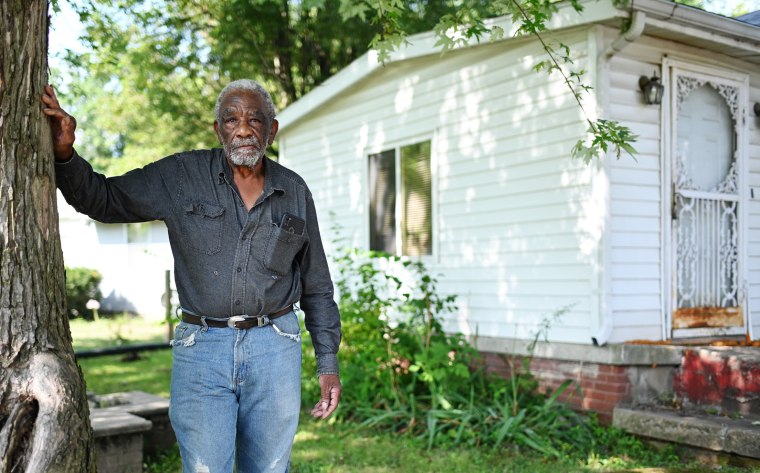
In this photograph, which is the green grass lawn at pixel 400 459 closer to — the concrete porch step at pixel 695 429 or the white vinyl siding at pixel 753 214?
the concrete porch step at pixel 695 429

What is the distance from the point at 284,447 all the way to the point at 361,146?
655 centimetres

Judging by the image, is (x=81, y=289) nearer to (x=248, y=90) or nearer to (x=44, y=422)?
(x=248, y=90)

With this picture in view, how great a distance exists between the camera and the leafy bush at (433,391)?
6.15 meters

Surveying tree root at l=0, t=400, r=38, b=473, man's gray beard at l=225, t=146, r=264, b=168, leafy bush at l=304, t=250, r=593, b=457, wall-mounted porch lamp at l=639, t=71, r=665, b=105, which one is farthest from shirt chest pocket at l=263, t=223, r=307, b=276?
wall-mounted porch lamp at l=639, t=71, r=665, b=105

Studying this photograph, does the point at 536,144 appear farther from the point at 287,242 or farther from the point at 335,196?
the point at 287,242

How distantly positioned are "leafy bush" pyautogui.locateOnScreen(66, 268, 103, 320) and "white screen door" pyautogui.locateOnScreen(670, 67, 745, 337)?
16.2 meters

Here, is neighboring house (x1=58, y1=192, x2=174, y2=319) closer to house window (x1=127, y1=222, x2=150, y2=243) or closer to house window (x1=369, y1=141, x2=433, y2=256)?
house window (x1=127, y1=222, x2=150, y2=243)

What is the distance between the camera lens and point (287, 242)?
302cm

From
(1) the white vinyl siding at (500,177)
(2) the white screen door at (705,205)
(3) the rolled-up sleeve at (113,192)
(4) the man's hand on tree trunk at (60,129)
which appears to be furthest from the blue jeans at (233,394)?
(2) the white screen door at (705,205)

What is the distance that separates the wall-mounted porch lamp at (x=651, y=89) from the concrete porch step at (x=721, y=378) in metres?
2.09

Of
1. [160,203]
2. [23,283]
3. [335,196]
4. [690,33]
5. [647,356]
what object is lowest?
[647,356]

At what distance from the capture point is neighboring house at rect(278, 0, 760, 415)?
21.0 ft

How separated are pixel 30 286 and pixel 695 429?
4756 millimetres

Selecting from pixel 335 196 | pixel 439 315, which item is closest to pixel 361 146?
pixel 335 196
